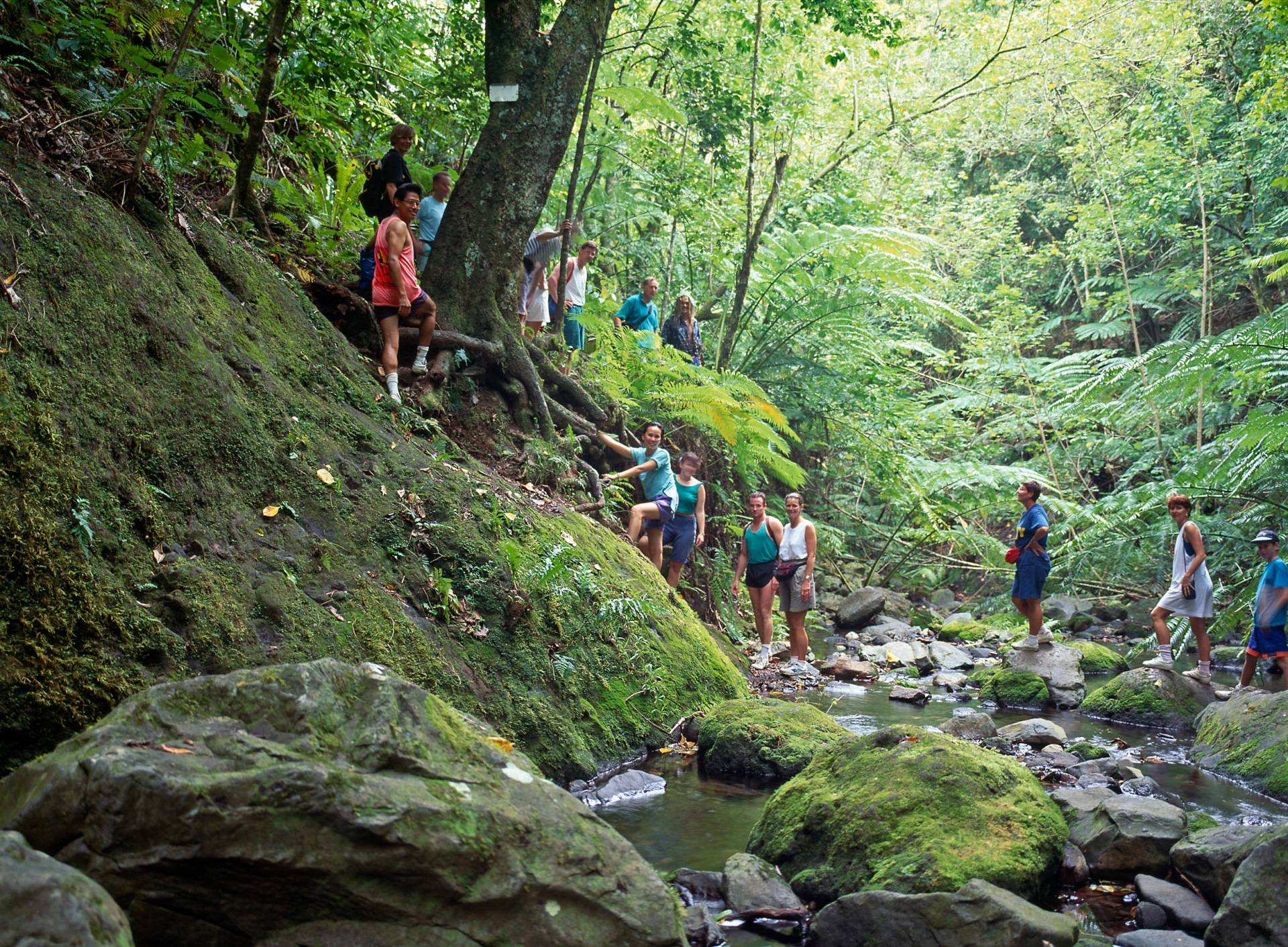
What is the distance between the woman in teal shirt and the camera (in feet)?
34.1

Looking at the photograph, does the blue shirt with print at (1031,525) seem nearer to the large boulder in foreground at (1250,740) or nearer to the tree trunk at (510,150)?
the large boulder in foreground at (1250,740)

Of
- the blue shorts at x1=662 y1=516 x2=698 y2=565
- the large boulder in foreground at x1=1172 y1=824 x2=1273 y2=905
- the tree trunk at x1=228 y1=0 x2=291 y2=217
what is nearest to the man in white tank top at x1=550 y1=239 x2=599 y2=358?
the blue shorts at x1=662 y1=516 x2=698 y2=565

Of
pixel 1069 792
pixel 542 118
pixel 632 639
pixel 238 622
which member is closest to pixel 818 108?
pixel 542 118

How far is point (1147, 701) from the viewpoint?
30.4ft

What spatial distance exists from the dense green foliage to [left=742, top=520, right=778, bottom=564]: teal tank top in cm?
128

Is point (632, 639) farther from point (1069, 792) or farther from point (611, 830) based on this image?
point (611, 830)

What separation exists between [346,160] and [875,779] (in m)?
7.28

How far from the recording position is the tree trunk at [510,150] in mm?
7914

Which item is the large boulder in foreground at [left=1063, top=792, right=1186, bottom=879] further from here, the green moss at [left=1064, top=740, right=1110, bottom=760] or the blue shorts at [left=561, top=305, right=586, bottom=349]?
the blue shorts at [left=561, top=305, right=586, bottom=349]

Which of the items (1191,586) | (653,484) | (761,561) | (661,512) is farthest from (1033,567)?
(653,484)

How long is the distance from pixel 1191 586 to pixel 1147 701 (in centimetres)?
161

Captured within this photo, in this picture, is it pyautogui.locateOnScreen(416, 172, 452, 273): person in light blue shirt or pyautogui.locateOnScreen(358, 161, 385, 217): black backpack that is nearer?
pyautogui.locateOnScreen(358, 161, 385, 217): black backpack

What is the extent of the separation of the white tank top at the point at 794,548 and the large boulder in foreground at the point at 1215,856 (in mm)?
6166

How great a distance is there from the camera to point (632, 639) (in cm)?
705
